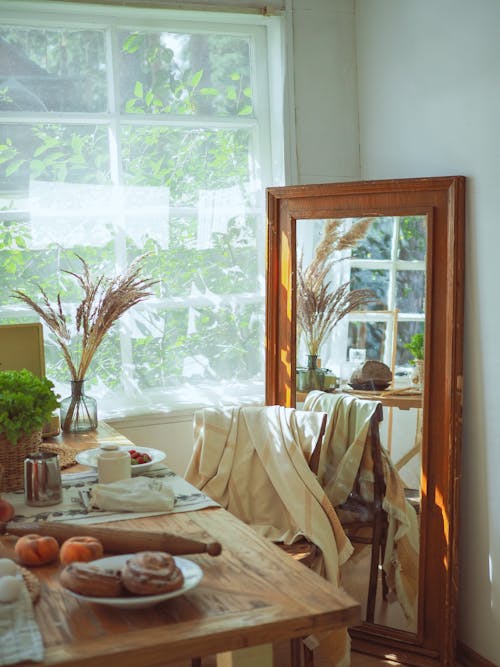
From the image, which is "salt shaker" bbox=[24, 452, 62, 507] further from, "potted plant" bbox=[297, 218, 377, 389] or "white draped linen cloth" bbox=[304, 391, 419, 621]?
"potted plant" bbox=[297, 218, 377, 389]

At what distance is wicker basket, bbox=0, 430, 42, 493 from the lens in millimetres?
2287

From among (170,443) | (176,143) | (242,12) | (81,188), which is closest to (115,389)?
(170,443)

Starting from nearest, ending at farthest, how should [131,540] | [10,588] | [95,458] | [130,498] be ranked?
[10,588] < [131,540] < [130,498] < [95,458]

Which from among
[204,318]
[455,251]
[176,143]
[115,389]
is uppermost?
[176,143]

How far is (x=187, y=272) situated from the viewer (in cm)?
364

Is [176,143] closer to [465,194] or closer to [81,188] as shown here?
[81,188]

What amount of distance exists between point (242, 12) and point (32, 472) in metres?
2.30

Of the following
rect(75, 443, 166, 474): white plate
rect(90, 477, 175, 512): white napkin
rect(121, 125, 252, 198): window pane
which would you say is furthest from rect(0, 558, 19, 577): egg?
rect(121, 125, 252, 198): window pane

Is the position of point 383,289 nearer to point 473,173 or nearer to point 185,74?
point 473,173

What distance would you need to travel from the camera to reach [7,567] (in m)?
1.62

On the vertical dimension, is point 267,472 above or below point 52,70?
below

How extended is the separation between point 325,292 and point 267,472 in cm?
78

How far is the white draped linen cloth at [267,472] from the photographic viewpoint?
113 inches

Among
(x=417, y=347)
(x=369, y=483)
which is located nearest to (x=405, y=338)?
(x=417, y=347)
